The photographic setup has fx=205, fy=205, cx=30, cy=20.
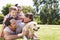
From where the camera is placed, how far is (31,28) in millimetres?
4703

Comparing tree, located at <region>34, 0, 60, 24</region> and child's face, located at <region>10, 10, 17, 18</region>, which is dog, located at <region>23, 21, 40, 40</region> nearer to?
child's face, located at <region>10, 10, 17, 18</region>

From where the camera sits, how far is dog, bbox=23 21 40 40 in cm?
470

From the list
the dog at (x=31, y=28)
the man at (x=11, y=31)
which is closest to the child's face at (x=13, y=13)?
the man at (x=11, y=31)

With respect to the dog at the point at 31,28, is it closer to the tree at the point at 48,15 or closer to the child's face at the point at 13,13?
the child's face at the point at 13,13

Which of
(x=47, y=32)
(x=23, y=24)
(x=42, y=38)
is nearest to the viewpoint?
(x=23, y=24)

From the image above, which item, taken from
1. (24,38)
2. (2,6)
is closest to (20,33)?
(24,38)

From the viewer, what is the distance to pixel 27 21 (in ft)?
15.9

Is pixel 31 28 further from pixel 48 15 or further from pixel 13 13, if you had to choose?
pixel 48 15

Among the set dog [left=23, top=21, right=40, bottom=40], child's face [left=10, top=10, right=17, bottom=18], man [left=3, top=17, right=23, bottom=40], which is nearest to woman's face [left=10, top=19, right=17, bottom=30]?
man [left=3, top=17, right=23, bottom=40]

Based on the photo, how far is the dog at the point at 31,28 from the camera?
4699mm

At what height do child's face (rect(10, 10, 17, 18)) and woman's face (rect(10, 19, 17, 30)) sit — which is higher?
child's face (rect(10, 10, 17, 18))

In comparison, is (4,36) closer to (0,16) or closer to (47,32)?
(0,16)

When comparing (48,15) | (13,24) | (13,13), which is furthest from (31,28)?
(48,15)

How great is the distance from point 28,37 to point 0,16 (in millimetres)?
910
